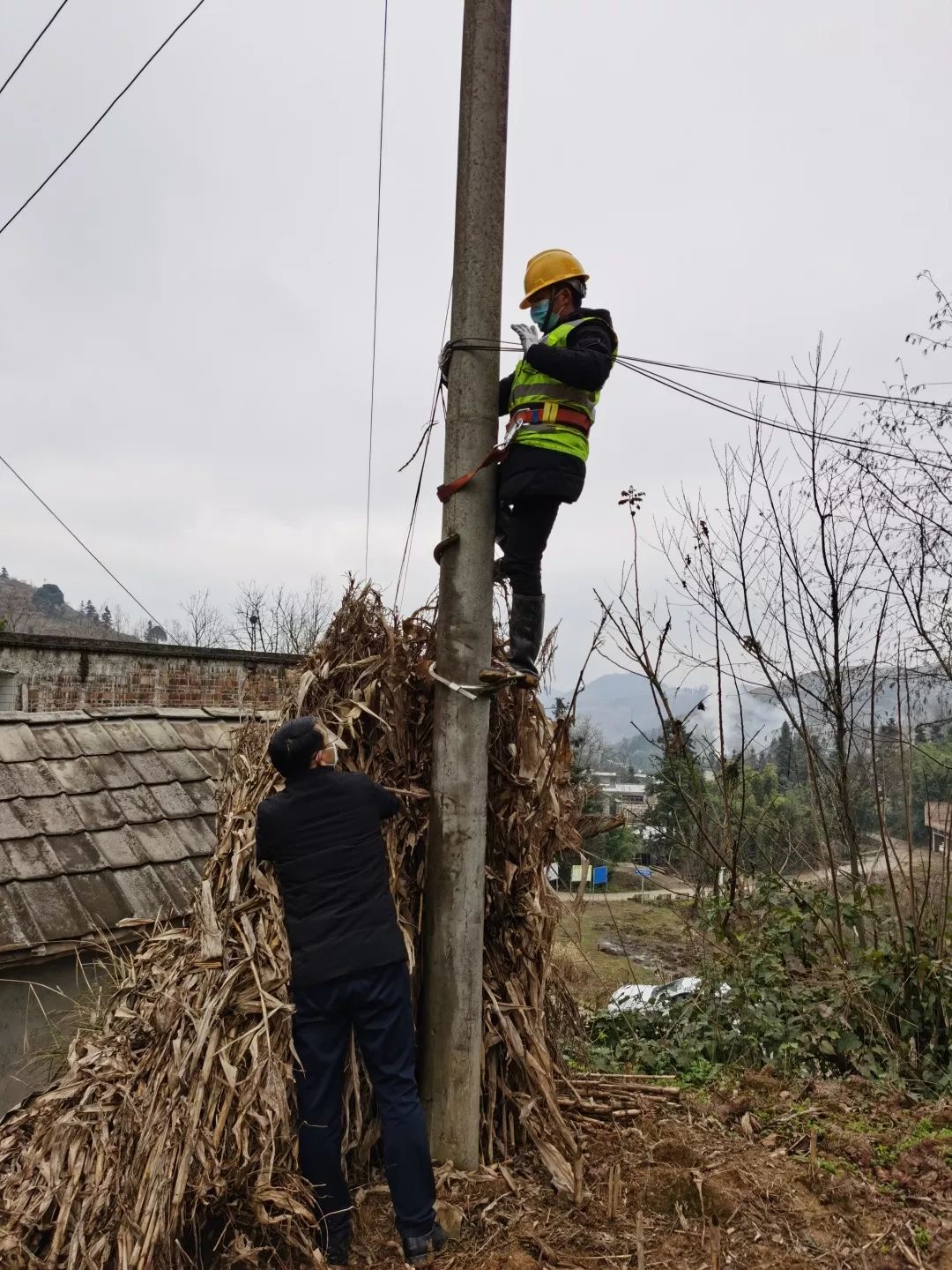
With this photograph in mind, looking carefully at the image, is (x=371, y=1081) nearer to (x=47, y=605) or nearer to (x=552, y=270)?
(x=552, y=270)

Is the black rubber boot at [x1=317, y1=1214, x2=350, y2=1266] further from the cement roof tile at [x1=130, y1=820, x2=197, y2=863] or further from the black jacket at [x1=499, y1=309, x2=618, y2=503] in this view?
the cement roof tile at [x1=130, y1=820, x2=197, y2=863]

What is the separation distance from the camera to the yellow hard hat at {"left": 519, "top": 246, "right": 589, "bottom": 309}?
3.48 m

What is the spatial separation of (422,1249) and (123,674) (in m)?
10.1

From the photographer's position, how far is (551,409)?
10.7 feet

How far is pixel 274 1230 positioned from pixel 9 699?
9.59m

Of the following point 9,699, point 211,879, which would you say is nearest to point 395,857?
point 211,879

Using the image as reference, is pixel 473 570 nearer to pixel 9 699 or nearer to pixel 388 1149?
pixel 388 1149

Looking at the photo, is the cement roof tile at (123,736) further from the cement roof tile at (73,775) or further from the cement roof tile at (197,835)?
the cement roof tile at (197,835)

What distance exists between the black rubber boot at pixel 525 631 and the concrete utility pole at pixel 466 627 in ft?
0.83

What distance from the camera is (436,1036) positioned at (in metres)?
3.02

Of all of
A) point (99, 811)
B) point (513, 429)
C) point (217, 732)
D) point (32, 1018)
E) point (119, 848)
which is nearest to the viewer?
point (513, 429)

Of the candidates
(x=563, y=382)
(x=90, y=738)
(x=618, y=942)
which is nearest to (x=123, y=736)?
(x=90, y=738)

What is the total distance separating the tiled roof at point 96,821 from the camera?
4.77 metres

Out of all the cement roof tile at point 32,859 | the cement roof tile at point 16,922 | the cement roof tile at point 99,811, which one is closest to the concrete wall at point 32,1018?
the cement roof tile at point 16,922
